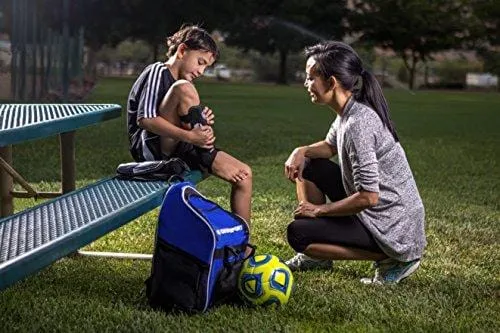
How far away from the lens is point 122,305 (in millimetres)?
3611

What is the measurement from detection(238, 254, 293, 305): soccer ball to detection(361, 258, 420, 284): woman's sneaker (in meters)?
0.55

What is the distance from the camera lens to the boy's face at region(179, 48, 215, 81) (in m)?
4.32

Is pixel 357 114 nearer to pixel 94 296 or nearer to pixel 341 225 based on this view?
pixel 341 225

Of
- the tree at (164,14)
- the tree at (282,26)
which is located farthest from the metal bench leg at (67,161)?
the tree at (282,26)

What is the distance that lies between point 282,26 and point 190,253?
151 ft

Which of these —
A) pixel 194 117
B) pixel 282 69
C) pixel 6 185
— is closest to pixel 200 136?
pixel 194 117

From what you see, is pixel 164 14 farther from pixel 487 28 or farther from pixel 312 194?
pixel 312 194

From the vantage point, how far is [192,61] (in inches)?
170

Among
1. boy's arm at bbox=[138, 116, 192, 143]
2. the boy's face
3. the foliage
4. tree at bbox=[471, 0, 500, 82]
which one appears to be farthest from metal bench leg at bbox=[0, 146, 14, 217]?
tree at bbox=[471, 0, 500, 82]

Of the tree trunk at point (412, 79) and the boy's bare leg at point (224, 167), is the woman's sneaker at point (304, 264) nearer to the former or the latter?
the boy's bare leg at point (224, 167)

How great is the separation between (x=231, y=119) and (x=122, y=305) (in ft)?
42.7

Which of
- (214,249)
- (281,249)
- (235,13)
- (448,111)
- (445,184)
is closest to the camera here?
(214,249)

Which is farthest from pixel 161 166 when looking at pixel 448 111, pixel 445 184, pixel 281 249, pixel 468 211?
pixel 448 111

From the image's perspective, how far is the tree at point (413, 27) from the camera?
55.9 meters
